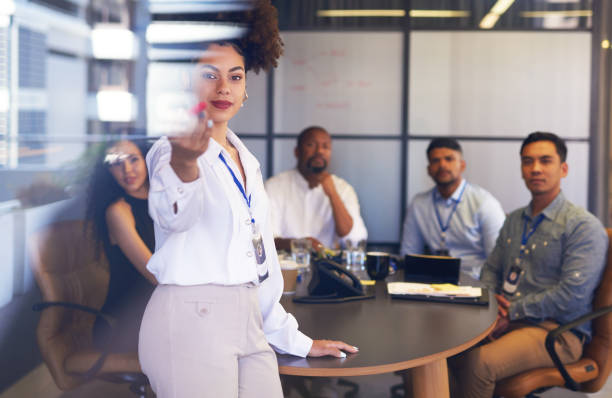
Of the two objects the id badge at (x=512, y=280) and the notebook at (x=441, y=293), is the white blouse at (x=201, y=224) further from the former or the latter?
the id badge at (x=512, y=280)

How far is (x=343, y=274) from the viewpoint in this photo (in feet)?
6.45

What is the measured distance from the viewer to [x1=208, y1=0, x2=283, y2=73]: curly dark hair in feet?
4.13

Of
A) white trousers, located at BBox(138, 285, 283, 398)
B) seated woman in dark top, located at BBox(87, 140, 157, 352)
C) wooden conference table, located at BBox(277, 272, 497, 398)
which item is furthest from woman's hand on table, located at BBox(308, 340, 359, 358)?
seated woman in dark top, located at BBox(87, 140, 157, 352)

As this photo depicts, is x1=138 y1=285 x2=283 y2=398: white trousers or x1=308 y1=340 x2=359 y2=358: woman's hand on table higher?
x1=138 y1=285 x2=283 y2=398: white trousers

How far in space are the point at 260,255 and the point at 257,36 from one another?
510 millimetres

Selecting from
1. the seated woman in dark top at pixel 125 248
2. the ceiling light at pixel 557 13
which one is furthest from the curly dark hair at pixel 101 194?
the ceiling light at pixel 557 13

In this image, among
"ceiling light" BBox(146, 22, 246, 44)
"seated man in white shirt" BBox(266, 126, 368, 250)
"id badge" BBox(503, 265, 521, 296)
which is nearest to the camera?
"ceiling light" BBox(146, 22, 246, 44)

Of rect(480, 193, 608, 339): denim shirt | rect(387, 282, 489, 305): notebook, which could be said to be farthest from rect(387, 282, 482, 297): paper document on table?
rect(480, 193, 608, 339): denim shirt

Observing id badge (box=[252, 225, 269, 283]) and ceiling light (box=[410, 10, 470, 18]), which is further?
ceiling light (box=[410, 10, 470, 18])

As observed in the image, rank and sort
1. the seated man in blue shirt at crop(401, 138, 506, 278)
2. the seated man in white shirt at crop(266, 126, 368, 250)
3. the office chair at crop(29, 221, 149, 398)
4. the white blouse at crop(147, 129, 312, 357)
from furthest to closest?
1. the seated man in white shirt at crop(266, 126, 368, 250)
2. the seated man in blue shirt at crop(401, 138, 506, 278)
3. the office chair at crop(29, 221, 149, 398)
4. the white blouse at crop(147, 129, 312, 357)

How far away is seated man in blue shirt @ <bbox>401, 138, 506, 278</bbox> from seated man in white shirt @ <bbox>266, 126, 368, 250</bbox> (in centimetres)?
42

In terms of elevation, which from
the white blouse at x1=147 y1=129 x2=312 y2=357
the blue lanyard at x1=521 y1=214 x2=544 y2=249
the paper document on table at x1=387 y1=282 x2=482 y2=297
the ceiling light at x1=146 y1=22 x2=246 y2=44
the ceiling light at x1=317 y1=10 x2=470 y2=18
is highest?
the ceiling light at x1=317 y1=10 x2=470 y2=18

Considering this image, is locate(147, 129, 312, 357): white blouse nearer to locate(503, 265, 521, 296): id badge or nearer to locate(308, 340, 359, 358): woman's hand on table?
locate(308, 340, 359, 358): woman's hand on table

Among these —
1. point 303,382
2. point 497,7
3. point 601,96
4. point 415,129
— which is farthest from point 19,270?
point 601,96
